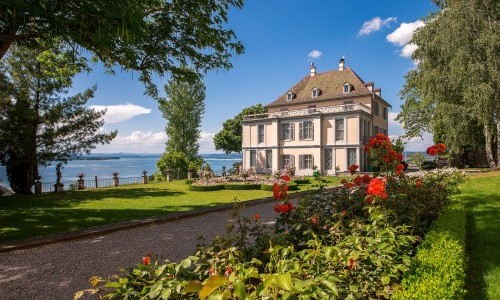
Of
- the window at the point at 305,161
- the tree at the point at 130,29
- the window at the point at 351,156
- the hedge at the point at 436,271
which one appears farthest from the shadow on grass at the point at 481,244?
the window at the point at 305,161

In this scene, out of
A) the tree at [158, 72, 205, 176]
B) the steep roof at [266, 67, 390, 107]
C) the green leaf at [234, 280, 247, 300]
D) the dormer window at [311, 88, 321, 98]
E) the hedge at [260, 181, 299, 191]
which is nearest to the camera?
the green leaf at [234, 280, 247, 300]

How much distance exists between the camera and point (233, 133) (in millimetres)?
58594

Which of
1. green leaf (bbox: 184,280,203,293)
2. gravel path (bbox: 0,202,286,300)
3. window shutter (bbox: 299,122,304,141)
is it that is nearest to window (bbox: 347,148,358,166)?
window shutter (bbox: 299,122,304,141)

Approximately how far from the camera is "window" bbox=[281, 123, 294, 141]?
34969 mm

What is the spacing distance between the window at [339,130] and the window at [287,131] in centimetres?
516

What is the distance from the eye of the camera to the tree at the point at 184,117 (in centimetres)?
4397

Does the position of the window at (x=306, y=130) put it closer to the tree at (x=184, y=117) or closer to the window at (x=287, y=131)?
the window at (x=287, y=131)

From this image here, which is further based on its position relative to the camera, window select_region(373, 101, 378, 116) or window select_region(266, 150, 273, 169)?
window select_region(266, 150, 273, 169)

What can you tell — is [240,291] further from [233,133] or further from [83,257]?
[233,133]

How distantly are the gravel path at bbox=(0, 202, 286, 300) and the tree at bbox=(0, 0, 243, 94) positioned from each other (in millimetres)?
5172

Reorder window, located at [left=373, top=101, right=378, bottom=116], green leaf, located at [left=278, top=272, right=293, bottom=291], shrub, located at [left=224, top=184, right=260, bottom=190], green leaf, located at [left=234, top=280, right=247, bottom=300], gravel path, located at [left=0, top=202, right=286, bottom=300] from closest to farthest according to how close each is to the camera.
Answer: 1. green leaf, located at [left=278, top=272, right=293, bottom=291]
2. green leaf, located at [left=234, top=280, right=247, bottom=300]
3. gravel path, located at [left=0, top=202, right=286, bottom=300]
4. shrub, located at [left=224, top=184, right=260, bottom=190]
5. window, located at [left=373, top=101, right=378, bottom=116]

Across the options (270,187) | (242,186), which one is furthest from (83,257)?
(242,186)

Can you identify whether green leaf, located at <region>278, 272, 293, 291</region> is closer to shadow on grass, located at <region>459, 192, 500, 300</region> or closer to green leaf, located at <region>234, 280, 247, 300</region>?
green leaf, located at <region>234, 280, 247, 300</region>

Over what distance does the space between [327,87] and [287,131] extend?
319 inches
